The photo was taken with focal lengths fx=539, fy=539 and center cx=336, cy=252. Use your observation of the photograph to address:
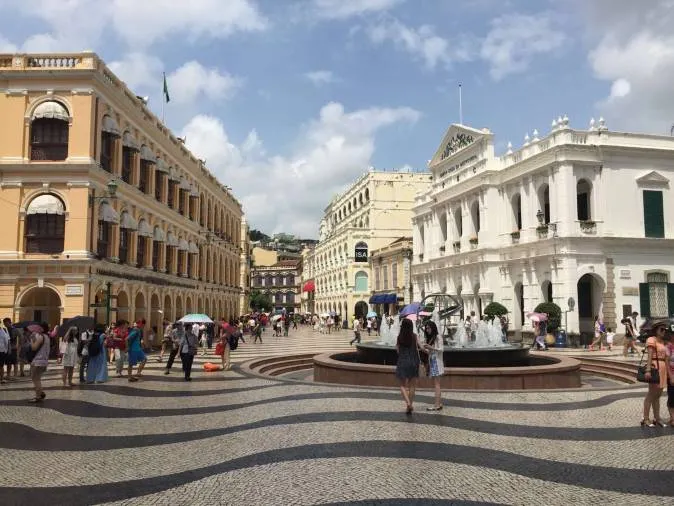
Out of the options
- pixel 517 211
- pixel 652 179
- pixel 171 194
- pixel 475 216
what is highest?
pixel 171 194

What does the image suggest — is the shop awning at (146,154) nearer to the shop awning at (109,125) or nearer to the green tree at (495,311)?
the shop awning at (109,125)

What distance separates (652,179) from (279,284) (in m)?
90.9

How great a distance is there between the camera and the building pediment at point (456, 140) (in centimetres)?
3805

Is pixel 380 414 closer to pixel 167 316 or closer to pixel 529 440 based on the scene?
pixel 529 440

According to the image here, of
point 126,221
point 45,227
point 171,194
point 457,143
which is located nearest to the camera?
point 45,227

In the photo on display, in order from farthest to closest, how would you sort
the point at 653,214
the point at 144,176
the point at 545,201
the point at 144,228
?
the point at 545,201
the point at 653,214
the point at 144,176
the point at 144,228

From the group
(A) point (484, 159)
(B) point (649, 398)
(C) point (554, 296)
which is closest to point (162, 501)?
(B) point (649, 398)

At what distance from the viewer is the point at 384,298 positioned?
5316cm

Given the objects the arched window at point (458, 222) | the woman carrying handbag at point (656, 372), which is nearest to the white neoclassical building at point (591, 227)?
the arched window at point (458, 222)

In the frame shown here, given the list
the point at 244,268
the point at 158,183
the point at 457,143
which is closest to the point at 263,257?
the point at 244,268

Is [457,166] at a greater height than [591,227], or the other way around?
[457,166]

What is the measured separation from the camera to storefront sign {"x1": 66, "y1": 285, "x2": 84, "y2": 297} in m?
21.4

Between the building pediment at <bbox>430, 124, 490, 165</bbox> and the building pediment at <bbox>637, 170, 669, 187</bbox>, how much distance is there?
10.2 meters

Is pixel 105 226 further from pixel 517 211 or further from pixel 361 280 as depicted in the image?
pixel 361 280
